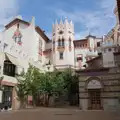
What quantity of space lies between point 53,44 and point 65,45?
2880mm

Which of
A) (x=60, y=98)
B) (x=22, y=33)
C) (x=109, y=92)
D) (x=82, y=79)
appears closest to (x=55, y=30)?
(x=22, y=33)

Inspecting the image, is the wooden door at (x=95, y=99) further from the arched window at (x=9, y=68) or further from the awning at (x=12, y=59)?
the arched window at (x=9, y=68)

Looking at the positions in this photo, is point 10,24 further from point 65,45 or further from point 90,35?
point 90,35

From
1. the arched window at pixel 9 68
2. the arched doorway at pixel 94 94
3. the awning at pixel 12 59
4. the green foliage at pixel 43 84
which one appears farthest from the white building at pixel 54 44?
the arched doorway at pixel 94 94

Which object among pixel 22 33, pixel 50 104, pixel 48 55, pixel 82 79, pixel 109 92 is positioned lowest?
pixel 50 104

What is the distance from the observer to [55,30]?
Result: 44.0 metres

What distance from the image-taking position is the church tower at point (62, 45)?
1670 inches

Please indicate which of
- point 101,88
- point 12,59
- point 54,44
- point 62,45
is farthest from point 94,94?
point 54,44

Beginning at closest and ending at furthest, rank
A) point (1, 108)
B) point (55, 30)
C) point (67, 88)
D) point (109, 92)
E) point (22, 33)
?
1. point (1, 108)
2. point (109, 92)
3. point (67, 88)
4. point (22, 33)
5. point (55, 30)

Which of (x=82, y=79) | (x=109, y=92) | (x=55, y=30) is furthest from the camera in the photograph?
(x=55, y=30)

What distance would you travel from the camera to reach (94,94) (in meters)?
25.8

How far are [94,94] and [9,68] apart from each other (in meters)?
11.8

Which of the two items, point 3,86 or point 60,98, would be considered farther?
point 60,98

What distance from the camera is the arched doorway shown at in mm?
25266
